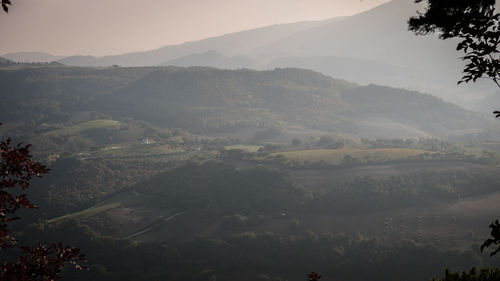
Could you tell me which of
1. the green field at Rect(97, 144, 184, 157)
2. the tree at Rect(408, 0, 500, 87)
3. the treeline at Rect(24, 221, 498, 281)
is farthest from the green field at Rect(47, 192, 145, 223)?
the tree at Rect(408, 0, 500, 87)

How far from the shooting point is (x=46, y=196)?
104375 millimetres

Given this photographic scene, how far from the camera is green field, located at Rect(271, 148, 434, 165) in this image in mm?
116438

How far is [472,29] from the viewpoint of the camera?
31.7 feet

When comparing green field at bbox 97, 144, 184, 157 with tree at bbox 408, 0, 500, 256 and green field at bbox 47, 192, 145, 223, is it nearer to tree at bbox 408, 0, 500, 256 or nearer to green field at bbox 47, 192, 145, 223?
green field at bbox 47, 192, 145, 223

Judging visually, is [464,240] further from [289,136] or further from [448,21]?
[289,136]

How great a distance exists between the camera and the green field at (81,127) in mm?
167837

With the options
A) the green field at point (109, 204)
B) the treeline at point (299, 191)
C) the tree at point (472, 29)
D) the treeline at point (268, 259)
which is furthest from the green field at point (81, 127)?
the tree at point (472, 29)

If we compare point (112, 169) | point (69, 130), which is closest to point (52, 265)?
point (112, 169)

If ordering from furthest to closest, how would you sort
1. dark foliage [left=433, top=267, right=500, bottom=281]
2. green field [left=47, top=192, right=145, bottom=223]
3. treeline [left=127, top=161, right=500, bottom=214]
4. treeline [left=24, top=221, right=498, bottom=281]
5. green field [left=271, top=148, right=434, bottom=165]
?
green field [left=271, top=148, right=434, bottom=165] < green field [left=47, top=192, right=145, bottom=223] < treeline [left=127, top=161, right=500, bottom=214] < treeline [left=24, top=221, right=498, bottom=281] < dark foliage [left=433, top=267, right=500, bottom=281]

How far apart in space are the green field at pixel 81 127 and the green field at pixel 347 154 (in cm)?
9219

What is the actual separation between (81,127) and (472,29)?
186997 mm

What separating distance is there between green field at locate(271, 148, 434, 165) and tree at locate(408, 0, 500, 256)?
102788 millimetres

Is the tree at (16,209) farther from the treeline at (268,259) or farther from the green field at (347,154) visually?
the green field at (347,154)

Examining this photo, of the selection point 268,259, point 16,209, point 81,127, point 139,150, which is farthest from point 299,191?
point 81,127
